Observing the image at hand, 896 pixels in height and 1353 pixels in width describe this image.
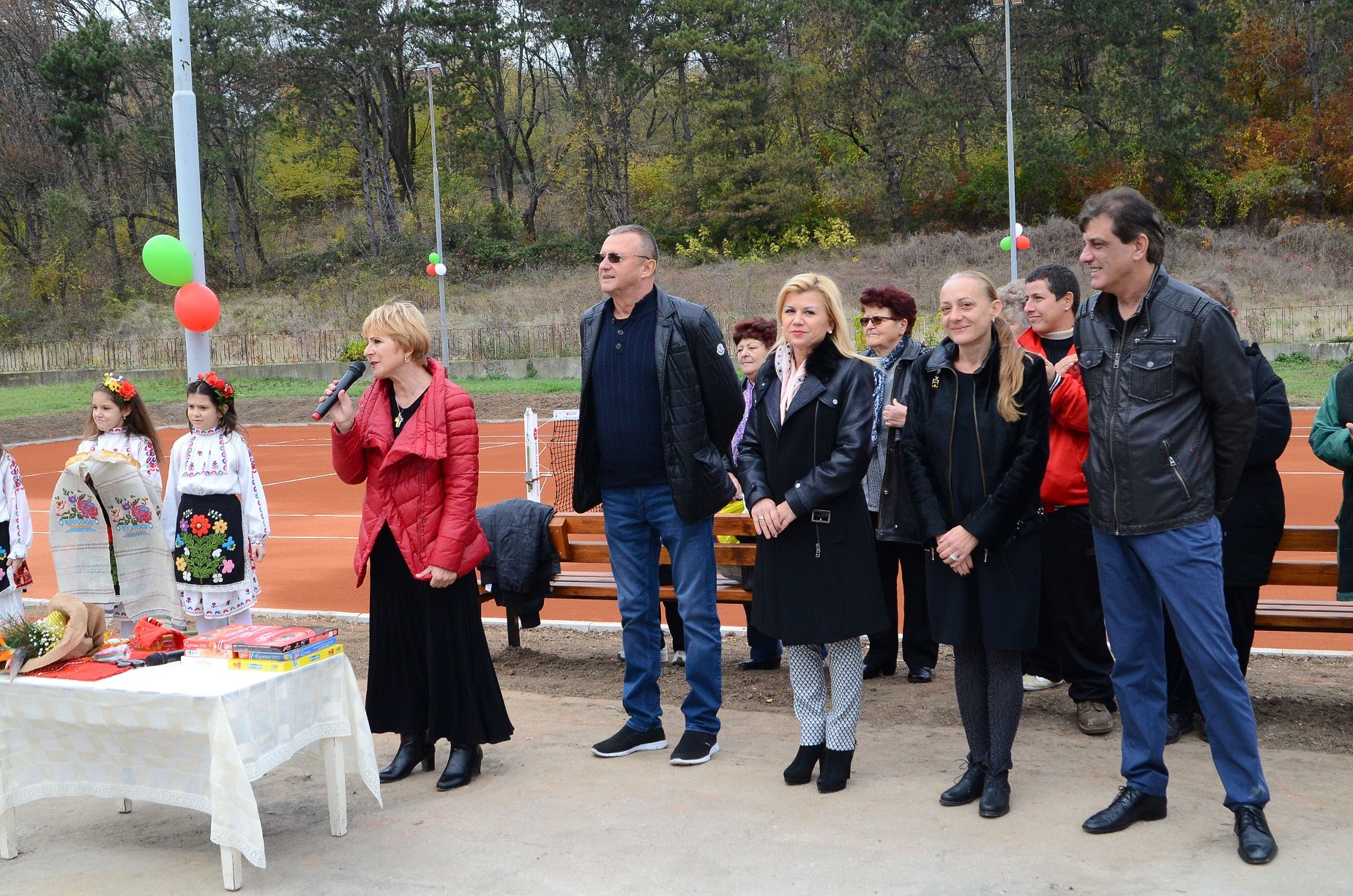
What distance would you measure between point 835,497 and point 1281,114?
51379 millimetres

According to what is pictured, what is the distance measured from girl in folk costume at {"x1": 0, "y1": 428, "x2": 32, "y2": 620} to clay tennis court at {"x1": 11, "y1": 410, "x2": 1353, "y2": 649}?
2939 mm

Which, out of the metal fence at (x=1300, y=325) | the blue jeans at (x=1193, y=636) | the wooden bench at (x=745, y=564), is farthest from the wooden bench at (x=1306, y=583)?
the metal fence at (x=1300, y=325)

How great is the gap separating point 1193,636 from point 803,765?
152cm

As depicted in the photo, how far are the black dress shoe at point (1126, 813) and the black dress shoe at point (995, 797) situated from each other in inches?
11.0

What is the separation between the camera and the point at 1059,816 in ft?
13.3

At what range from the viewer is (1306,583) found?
17.0 ft

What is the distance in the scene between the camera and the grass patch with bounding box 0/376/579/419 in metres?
27.8

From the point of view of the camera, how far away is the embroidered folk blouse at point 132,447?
20.5 feet

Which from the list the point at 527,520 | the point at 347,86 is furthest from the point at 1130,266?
A: the point at 347,86

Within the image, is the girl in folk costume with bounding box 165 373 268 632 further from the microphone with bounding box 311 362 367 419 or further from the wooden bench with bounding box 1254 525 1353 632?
the wooden bench with bounding box 1254 525 1353 632

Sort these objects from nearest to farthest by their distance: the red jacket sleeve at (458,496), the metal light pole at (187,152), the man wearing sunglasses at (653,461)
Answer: the red jacket sleeve at (458,496)
the man wearing sunglasses at (653,461)
the metal light pole at (187,152)

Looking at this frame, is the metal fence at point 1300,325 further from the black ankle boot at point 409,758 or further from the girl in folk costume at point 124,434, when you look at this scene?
the black ankle boot at point 409,758

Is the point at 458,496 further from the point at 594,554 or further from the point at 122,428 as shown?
the point at 122,428

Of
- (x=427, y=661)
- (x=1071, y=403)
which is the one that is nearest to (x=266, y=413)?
(x=427, y=661)
